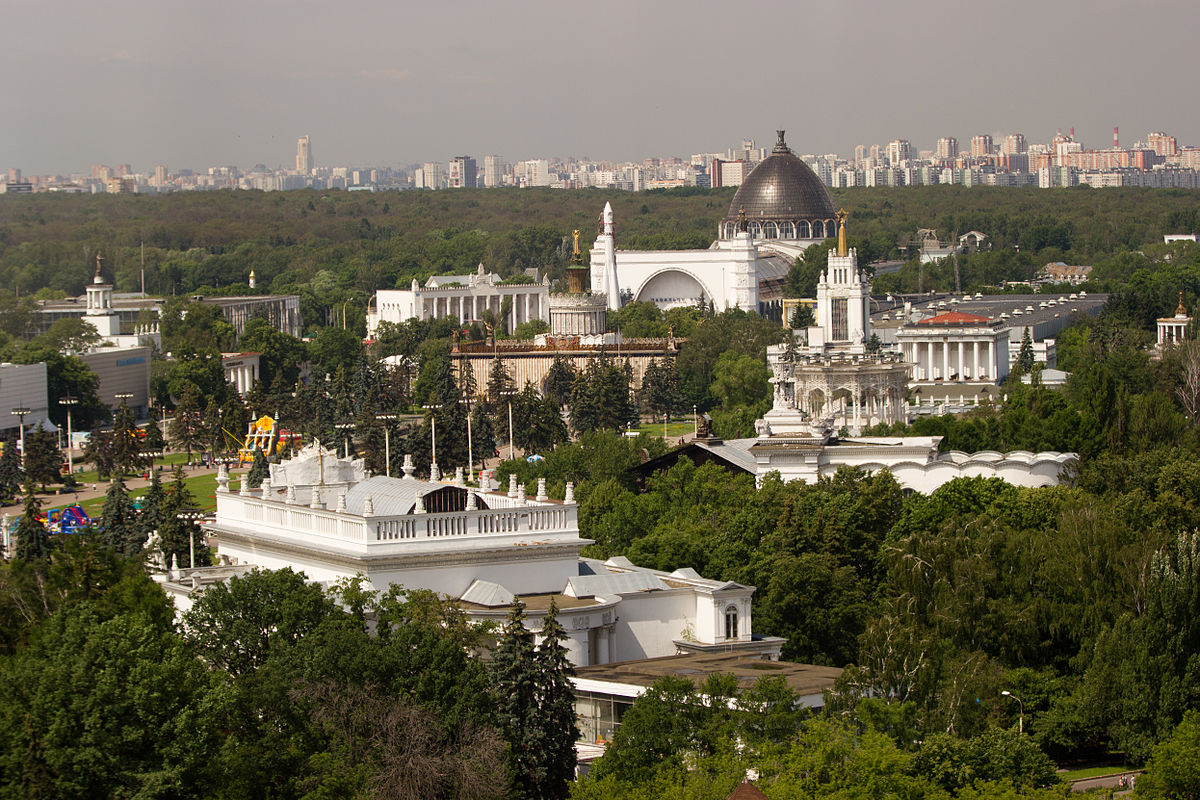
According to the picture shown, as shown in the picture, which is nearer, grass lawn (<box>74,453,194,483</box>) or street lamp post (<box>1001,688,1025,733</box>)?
street lamp post (<box>1001,688,1025,733</box>)

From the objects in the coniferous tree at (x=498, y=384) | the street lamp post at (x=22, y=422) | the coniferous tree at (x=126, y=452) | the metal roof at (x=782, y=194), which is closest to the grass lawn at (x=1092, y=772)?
the coniferous tree at (x=126, y=452)

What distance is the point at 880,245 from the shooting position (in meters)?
182

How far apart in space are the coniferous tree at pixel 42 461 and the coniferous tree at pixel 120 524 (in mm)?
17626

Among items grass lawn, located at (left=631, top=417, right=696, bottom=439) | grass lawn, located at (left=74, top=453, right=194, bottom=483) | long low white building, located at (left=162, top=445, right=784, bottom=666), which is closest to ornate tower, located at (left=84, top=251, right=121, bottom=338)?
grass lawn, located at (left=74, top=453, right=194, bottom=483)

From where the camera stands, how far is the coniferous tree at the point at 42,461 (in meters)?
74.4

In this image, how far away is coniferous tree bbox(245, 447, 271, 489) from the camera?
53763mm

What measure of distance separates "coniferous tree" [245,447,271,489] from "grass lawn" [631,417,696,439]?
19293 mm

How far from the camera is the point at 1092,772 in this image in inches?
1316

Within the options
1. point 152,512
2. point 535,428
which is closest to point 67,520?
point 152,512

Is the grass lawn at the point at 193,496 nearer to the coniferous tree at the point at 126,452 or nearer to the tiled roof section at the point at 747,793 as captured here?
the coniferous tree at the point at 126,452

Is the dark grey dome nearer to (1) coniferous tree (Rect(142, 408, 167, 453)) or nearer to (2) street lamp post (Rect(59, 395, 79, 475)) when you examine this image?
(2) street lamp post (Rect(59, 395, 79, 475))

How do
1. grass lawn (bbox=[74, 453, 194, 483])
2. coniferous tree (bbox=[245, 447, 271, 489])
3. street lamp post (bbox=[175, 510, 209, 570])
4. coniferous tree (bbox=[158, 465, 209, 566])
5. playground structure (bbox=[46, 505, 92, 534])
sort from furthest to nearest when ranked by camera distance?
grass lawn (bbox=[74, 453, 194, 483]) < playground structure (bbox=[46, 505, 92, 534]) < coniferous tree (bbox=[245, 447, 271, 489]) < coniferous tree (bbox=[158, 465, 209, 566]) < street lamp post (bbox=[175, 510, 209, 570])

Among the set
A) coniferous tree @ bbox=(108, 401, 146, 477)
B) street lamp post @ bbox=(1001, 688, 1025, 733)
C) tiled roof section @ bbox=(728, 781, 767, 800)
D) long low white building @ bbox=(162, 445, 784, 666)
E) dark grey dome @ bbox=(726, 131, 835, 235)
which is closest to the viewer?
tiled roof section @ bbox=(728, 781, 767, 800)

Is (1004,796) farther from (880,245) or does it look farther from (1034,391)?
(880,245)
